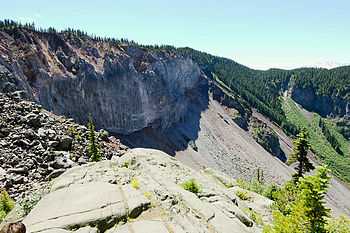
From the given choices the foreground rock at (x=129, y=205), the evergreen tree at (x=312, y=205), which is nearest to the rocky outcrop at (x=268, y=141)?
the evergreen tree at (x=312, y=205)

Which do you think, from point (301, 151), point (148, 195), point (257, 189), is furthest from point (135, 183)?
point (257, 189)

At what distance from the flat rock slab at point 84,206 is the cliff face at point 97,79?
67975mm

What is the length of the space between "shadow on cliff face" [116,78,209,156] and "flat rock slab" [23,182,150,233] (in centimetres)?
10090

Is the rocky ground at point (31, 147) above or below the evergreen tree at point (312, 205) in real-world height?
below

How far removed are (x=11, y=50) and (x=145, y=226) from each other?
84.6 m

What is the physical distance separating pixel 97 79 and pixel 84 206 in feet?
330

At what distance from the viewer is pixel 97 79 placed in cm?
11519

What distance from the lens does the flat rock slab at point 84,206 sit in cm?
1641

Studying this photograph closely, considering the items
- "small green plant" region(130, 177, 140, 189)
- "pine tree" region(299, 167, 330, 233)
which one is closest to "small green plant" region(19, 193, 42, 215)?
"small green plant" region(130, 177, 140, 189)

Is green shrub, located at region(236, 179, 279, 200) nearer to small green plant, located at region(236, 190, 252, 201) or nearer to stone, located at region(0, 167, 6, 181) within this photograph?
small green plant, located at region(236, 190, 252, 201)

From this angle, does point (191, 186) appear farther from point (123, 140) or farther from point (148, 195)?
point (123, 140)

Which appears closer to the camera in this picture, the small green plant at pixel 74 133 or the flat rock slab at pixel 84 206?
the flat rock slab at pixel 84 206

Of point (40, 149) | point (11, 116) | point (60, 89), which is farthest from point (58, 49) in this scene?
point (40, 149)

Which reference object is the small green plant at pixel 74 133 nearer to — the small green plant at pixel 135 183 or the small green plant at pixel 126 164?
the small green plant at pixel 126 164
